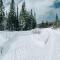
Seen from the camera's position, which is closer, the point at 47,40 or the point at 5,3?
the point at 47,40

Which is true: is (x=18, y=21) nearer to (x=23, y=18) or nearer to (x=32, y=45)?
(x=23, y=18)

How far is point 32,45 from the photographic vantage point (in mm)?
1160

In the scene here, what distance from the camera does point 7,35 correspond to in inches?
49.0

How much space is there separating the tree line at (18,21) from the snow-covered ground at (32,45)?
4 cm

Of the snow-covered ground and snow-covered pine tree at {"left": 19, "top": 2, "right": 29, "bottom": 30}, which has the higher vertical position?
snow-covered pine tree at {"left": 19, "top": 2, "right": 29, "bottom": 30}

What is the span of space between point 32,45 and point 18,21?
0.21 meters

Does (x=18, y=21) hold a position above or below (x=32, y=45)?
above

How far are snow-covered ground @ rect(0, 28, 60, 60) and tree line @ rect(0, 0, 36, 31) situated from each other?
0.04m

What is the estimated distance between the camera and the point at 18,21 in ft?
3.98

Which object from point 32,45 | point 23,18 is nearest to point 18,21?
point 23,18

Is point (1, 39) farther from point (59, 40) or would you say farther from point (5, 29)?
point (59, 40)

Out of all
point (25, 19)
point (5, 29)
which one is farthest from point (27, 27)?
point (5, 29)

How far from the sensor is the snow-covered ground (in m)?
1.11

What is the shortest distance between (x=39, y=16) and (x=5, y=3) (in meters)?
0.28
